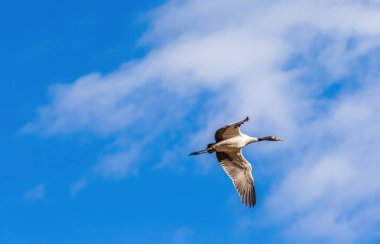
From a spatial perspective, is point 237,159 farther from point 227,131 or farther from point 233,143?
point 227,131

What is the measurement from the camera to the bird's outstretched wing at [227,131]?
42144 millimetres

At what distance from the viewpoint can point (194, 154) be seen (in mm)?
45281

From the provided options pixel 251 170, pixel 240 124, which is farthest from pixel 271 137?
pixel 240 124

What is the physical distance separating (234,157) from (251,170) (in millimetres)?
1268

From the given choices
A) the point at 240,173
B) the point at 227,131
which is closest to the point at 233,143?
the point at 227,131

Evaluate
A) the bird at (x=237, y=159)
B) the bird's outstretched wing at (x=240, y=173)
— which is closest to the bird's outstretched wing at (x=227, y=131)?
the bird at (x=237, y=159)

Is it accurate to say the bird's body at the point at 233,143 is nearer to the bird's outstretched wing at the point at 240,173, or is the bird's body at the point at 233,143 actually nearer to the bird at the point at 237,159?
the bird at the point at 237,159

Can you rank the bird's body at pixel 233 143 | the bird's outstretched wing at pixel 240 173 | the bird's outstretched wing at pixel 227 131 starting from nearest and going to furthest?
the bird's outstretched wing at pixel 227 131, the bird's body at pixel 233 143, the bird's outstretched wing at pixel 240 173

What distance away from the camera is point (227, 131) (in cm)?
4309

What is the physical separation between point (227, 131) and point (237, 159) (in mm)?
3604

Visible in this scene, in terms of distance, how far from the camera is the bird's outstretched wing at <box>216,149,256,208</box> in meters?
46.1

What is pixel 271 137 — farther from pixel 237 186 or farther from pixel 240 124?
pixel 240 124

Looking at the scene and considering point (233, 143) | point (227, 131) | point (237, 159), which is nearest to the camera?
point (227, 131)

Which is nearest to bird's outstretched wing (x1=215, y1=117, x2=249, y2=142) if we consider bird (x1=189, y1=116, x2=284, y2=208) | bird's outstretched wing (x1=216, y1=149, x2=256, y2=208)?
bird (x1=189, y1=116, x2=284, y2=208)
